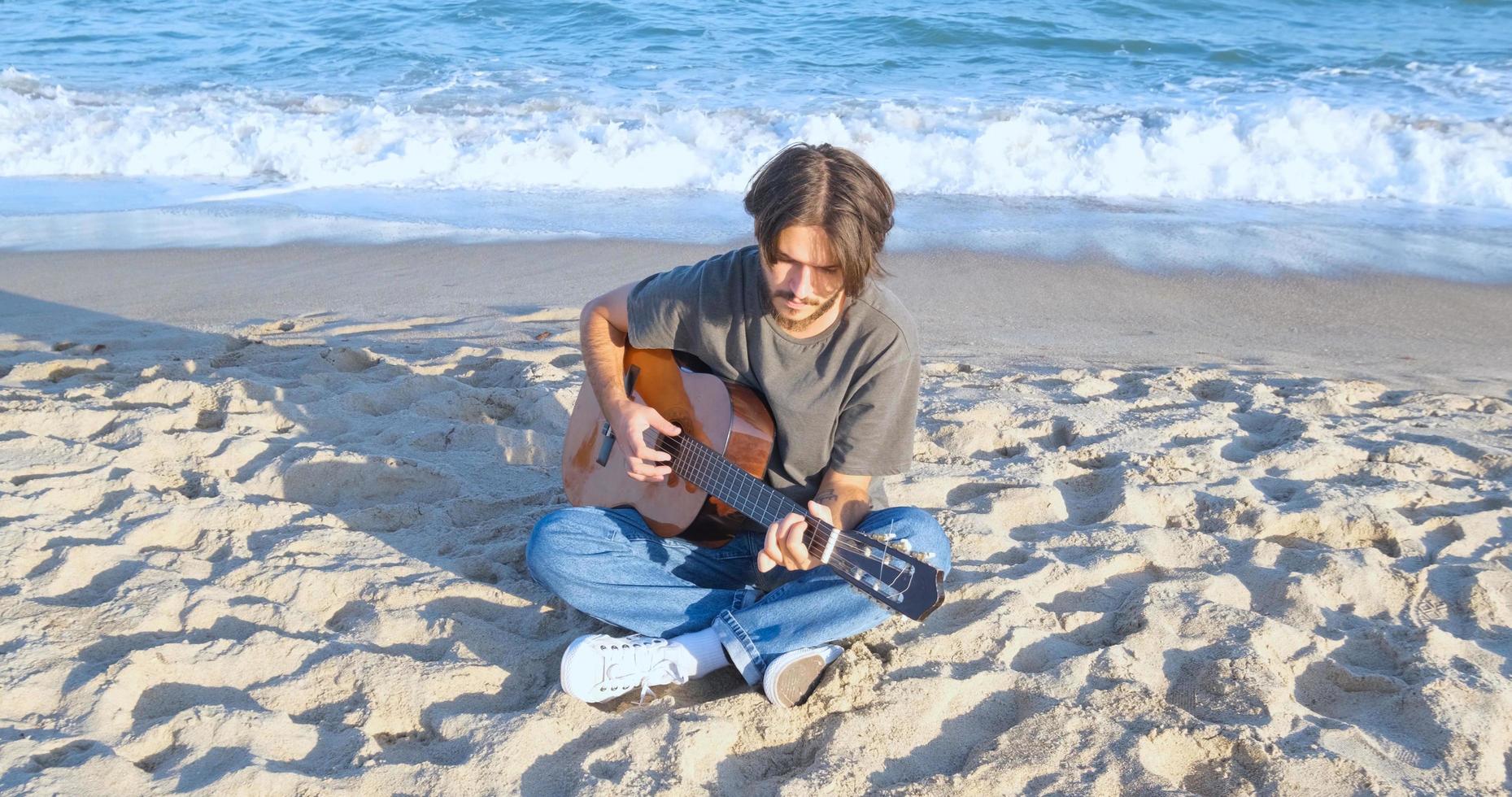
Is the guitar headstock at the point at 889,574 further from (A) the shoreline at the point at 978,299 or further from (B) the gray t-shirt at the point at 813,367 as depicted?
(A) the shoreline at the point at 978,299

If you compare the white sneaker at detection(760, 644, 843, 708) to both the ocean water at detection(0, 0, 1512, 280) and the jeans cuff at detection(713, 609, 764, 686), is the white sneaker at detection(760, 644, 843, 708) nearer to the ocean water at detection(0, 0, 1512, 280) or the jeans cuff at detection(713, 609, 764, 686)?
the jeans cuff at detection(713, 609, 764, 686)

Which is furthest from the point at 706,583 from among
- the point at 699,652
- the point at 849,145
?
the point at 849,145

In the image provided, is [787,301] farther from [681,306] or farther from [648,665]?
[648,665]

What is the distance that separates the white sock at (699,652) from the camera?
252 centimetres

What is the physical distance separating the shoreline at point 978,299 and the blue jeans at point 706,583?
7.90 feet

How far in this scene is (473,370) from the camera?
180 inches

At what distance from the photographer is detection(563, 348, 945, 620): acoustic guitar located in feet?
7.16

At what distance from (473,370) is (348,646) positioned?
2116mm

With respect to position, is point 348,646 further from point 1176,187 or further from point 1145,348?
point 1176,187

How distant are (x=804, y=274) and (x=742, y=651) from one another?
2.83ft

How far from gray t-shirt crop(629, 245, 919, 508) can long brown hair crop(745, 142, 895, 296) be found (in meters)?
0.18

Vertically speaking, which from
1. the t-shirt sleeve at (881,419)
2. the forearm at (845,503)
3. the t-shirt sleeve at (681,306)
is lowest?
the forearm at (845,503)

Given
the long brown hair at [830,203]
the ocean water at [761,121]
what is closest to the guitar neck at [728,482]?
the long brown hair at [830,203]

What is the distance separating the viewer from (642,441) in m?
2.77
